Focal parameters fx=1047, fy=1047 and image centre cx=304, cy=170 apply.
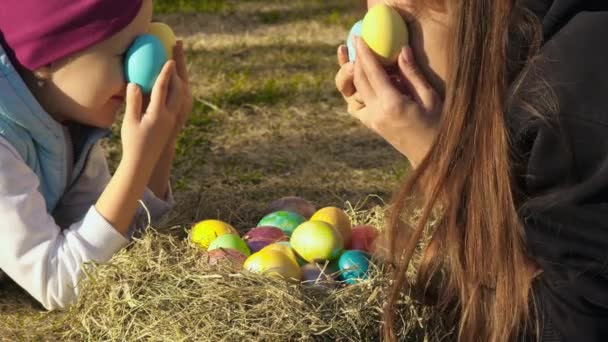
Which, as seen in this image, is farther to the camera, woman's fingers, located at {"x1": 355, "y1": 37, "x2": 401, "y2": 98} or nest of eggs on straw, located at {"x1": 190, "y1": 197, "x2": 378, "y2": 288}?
nest of eggs on straw, located at {"x1": 190, "y1": 197, "x2": 378, "y2": 288}

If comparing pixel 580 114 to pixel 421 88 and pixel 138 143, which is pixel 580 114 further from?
pixel 138 143

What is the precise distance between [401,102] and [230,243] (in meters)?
0.58

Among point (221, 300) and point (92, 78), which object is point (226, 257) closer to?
point (221, 300)

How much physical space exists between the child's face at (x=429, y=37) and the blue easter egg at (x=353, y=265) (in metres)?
0.45

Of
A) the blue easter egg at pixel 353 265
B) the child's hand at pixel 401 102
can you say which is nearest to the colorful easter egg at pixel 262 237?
the blue easter egg at pixel 353 265

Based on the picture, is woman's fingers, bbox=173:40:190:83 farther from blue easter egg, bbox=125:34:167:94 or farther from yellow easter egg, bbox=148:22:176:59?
blue easter egg, bbox=125:34:167:94

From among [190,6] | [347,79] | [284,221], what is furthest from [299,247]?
[190,6]

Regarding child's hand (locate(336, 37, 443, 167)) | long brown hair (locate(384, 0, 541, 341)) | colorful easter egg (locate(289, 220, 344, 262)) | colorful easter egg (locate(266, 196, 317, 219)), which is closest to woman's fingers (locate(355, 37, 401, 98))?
child's hand (locate(336, 37, 443, 167))

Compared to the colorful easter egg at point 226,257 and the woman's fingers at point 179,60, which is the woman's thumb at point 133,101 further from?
the colorful easter egg at point 226,257

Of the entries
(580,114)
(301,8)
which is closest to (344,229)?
(580,114)

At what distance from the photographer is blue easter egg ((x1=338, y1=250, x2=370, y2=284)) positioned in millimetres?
2461

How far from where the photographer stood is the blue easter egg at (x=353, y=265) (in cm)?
246

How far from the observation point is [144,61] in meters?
2.59

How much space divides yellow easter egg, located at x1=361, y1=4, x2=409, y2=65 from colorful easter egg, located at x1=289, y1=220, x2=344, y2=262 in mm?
462
